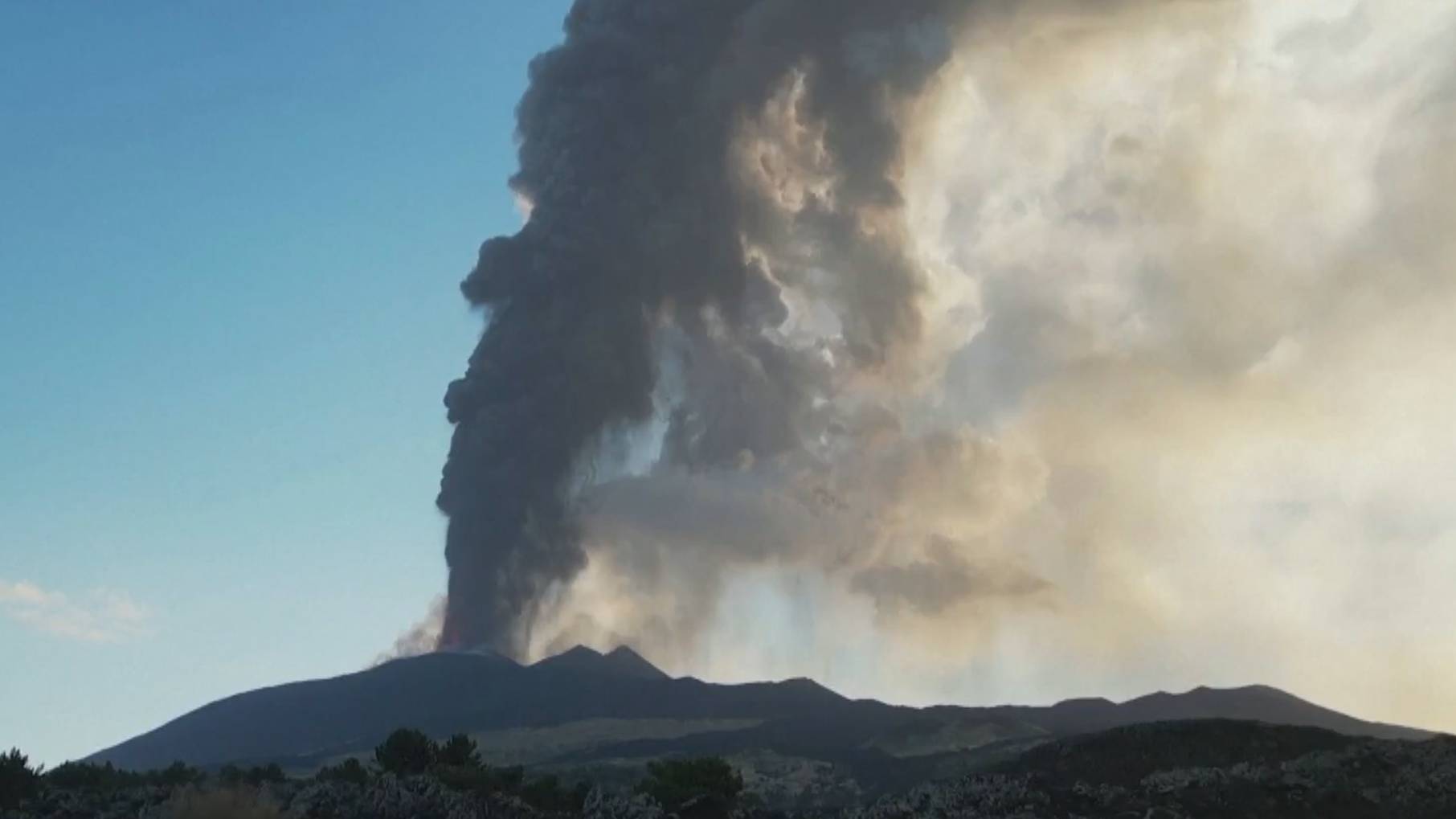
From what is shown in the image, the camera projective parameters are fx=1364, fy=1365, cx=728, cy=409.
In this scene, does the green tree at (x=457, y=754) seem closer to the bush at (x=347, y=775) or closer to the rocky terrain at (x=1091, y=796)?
the bush at (x=347, y=775)

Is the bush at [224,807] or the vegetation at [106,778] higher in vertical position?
the vegetation at [106,778]

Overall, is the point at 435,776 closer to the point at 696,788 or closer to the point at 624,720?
the point at 696,788

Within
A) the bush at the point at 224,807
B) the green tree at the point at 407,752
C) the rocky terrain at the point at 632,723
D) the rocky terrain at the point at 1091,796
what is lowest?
the bush at the point at 224,807

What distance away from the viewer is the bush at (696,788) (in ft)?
113

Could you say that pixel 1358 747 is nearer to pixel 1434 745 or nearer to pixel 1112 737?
pixel 1434 745

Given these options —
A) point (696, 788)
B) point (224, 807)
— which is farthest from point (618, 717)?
point (224, 807)

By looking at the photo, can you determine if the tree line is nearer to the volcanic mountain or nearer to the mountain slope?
the volcanic mountain

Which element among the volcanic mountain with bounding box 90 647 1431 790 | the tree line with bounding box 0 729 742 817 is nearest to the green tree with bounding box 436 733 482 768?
the tree line with bounding box 0 729 742 817

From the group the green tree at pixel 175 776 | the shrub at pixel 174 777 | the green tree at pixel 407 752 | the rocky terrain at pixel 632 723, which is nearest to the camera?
the shrub at pixel 174 777

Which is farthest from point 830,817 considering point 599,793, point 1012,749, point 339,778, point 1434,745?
point 1012,749

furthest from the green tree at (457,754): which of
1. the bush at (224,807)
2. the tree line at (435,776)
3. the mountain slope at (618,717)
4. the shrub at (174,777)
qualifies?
the mountain slope at (618,717)

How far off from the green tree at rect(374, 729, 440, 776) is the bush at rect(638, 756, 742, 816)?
285 inches

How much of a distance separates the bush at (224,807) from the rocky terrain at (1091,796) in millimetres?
516

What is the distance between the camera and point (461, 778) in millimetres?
35344
